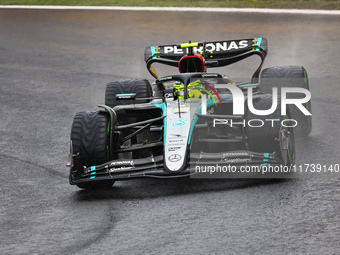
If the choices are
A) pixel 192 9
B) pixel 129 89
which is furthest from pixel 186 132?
pixel 192 9

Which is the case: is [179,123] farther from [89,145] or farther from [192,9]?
[192,9]

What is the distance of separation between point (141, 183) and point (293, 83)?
2925 mm

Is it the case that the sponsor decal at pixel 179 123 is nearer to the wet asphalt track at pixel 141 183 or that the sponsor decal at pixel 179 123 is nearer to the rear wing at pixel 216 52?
the wet asphalt track at pixel 141 183

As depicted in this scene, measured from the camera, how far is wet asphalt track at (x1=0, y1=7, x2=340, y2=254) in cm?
659

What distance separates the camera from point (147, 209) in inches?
297

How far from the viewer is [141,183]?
8.63m

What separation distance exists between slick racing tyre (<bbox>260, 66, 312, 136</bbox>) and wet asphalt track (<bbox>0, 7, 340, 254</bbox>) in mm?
280

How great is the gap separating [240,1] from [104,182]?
12.7 meters

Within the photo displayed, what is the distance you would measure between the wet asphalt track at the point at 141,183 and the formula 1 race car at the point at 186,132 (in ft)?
1.00

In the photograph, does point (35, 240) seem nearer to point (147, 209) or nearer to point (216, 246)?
point (147, 209)

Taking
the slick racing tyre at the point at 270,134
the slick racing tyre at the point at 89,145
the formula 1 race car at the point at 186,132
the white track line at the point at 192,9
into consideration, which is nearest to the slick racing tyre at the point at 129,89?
the formula 1 race car at the point at 186,132

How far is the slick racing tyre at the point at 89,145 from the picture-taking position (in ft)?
27.3

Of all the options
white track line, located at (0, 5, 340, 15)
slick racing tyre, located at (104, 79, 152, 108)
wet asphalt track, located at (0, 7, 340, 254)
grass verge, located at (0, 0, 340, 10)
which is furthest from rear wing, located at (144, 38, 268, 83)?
grass verge, located at (0, 0, 340, 10)

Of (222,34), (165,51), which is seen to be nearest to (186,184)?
(165,51)
